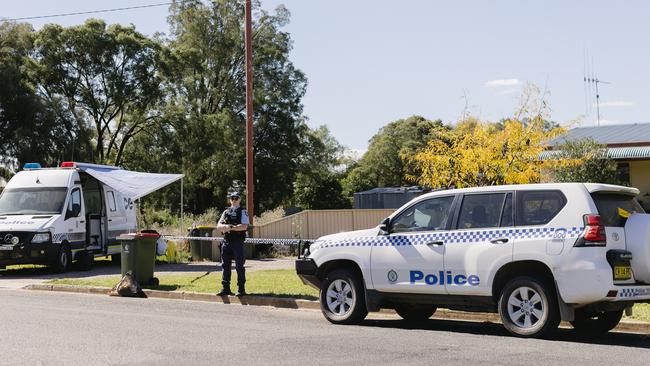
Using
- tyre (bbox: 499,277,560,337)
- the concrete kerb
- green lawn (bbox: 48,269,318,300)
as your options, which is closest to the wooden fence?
green lawn (bbox: 48,269,318,300)

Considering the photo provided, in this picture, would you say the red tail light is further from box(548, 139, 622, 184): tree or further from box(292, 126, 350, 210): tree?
box(292, 126, 350, 210): tree

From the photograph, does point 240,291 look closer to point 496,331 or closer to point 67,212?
point 496,331

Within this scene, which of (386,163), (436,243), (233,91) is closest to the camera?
(436,243)

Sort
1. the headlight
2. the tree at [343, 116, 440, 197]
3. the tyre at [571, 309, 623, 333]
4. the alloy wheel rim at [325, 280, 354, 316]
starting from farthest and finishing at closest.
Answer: the tree at [343, 116, 440, 197]
the headlight
the alloy wheel rim at [325, 280, 354, 316]
the tyre at [571, 309, 623, 333]

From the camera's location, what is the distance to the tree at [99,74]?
4584 cm

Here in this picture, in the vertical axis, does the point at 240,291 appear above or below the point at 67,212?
below

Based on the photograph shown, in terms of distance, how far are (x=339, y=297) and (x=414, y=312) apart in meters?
1.17

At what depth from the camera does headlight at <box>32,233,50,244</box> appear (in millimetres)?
19875

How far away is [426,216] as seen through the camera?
10.6 m

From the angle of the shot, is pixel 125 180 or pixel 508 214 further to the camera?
pixel 125 180

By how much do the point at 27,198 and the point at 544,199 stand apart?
625 inches

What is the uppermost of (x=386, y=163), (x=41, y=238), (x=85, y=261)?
(x=386, y=163)

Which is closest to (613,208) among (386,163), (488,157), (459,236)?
(459,236)

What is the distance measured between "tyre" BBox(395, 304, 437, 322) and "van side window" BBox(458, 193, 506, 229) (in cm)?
176
